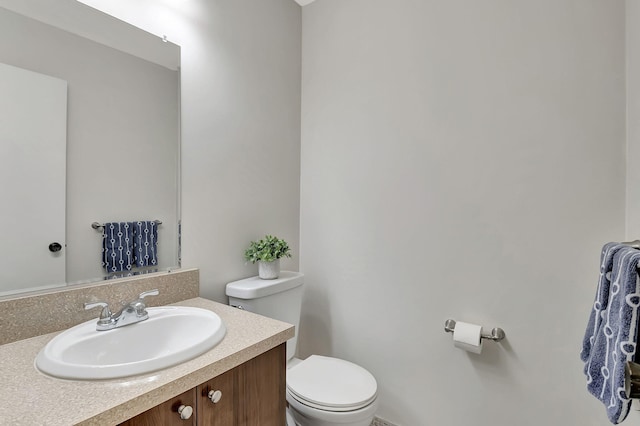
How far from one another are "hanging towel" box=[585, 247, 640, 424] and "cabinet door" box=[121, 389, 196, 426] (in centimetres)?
98

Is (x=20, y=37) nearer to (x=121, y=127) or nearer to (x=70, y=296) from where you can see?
(x=121, y=127)

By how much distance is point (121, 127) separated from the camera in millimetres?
1192

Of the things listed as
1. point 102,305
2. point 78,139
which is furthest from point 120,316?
point 78,139

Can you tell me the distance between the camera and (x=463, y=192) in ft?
4.70

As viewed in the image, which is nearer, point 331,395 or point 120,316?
point 120,316

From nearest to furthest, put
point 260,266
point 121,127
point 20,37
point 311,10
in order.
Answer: point 20,37 → point 121,127 → point 260,266 → point 311,10

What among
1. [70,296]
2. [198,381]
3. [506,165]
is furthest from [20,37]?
[506,165]

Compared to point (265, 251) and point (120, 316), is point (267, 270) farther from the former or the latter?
point (120, 316)

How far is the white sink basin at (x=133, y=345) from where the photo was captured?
A: 71 cm

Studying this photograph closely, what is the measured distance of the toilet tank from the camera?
1428 millimetres

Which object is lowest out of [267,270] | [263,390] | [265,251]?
[263,390]

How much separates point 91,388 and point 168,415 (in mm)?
179

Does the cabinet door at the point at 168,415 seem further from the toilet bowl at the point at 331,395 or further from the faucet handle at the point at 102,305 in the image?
the toilet bowl at the point at 331,395

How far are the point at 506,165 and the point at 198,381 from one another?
55.6 inches
